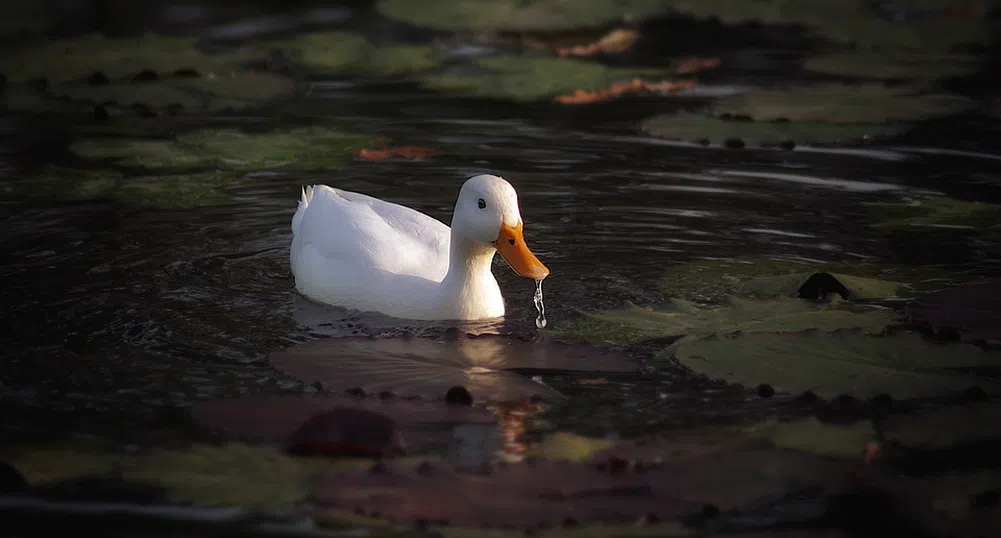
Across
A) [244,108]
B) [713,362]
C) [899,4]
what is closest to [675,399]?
[713,362]

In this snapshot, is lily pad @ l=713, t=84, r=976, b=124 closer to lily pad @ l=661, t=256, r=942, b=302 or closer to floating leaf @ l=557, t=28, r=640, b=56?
floating leaf @ l=557, t=28, r=640, b=56

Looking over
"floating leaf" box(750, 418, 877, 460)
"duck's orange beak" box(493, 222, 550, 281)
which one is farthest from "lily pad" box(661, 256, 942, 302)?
"floating leaf" box(750, 418, 877, 460)

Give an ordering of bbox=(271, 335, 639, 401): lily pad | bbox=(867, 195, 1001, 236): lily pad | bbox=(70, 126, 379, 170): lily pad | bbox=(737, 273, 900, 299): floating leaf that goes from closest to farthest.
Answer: bbox=(271, 335, 639, 401): lily pad < bbox=(737, 273, 900, 299): floating leaf < bbox=(867, 195, 1001, 236): lily pad < bbox=(70, 126, 379, 170): lily pad

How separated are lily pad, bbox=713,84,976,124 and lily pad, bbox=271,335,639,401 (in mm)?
4339

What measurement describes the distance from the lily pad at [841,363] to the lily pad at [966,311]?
10.0 inches

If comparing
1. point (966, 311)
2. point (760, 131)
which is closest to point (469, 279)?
point (966, 311)

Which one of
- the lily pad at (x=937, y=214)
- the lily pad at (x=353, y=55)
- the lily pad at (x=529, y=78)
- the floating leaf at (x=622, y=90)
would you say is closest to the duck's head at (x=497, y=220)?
the lily pad at (x=937, y=214)

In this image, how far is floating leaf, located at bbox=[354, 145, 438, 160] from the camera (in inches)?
358

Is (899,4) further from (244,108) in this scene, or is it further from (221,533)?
(221,533)

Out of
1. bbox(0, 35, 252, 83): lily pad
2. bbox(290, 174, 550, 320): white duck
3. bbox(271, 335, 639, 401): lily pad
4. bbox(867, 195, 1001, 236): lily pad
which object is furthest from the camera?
bbox(0, 35, 252, 83): lily pad

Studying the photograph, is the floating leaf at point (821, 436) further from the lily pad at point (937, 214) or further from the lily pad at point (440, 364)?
the lily pad at point (937, 214)

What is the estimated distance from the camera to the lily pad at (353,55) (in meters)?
11.5

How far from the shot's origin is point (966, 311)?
5.91 metres

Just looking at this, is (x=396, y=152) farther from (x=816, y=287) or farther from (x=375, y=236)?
(x=816, y=287)
